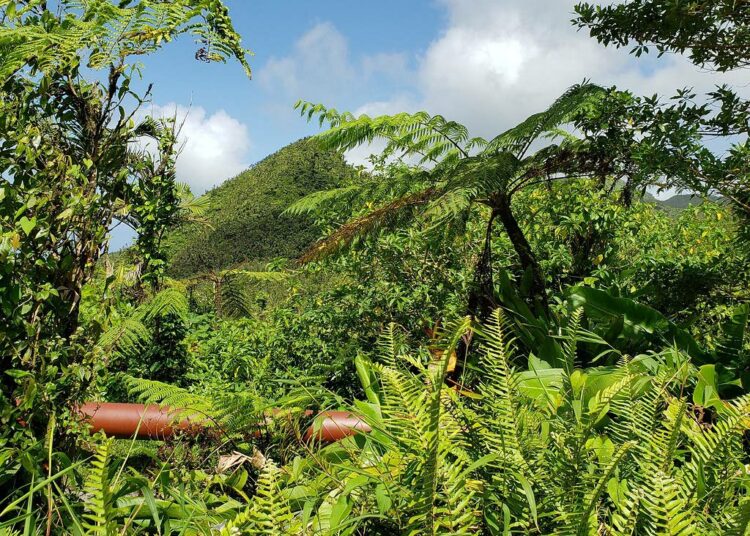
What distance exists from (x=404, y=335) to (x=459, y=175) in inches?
46.2

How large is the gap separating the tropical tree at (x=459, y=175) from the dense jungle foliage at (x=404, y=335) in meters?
0.02

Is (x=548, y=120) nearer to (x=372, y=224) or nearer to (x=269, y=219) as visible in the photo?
(x=372, y=224)

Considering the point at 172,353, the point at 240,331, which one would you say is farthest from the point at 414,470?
the point at 172,353

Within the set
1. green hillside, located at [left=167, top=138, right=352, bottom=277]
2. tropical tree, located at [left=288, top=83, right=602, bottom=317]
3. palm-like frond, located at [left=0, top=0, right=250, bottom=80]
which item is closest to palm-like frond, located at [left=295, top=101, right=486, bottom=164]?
tropical tree, located at [left=288, top=83, right=602, bottom=317]

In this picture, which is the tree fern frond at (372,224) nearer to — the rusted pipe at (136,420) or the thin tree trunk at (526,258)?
the thin tree trunk at (526,258)

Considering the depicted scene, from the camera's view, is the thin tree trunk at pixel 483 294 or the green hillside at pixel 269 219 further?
the green hillside at pixel 269 219

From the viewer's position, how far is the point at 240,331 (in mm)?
4750

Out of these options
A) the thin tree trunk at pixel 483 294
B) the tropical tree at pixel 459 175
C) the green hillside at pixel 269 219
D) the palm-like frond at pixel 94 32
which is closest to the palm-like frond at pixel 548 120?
the tropical tree at pixel 459 175

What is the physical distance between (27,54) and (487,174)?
7.45ft

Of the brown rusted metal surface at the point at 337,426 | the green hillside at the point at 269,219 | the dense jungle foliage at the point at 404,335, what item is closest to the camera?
the dense jungle foliage at the point at 404,335

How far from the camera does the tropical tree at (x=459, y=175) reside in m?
3.11

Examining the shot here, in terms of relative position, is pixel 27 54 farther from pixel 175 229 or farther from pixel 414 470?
pixel 175 229

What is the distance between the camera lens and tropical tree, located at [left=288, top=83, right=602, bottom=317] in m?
3.11

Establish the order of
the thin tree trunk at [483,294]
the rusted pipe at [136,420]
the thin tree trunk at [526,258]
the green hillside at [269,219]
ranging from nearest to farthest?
1. the rusted pipe at [136,420]
2. the thin tree trunk at [483,294]
3. the thin tree trunk at [526,258]
4. the green hillside at [269,219]
